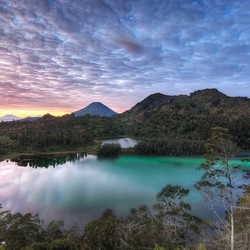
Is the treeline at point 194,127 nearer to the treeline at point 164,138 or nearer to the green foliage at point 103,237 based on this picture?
the treeline at point 164,138

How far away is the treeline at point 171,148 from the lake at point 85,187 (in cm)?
1411

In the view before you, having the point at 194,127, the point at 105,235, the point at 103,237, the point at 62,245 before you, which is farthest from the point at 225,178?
the point at 194,127

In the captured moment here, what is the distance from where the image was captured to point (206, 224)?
26.3m

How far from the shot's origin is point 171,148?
97.7 m

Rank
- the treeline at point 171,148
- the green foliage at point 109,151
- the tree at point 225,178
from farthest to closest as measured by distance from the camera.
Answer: the green foliage at point 109,151
the treeline at point 171,148
the tree at point 225,178

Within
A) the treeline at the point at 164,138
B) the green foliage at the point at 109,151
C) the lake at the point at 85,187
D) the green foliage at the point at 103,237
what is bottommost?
the lake at the point at 85,187

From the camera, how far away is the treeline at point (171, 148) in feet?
310

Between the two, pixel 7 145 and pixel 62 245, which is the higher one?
pixel 7 145

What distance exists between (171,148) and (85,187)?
5589 centimetres

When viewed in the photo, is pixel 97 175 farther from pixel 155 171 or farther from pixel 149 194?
pixel 149 194

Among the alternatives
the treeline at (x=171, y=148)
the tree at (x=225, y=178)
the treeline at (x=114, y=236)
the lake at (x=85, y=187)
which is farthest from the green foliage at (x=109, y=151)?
the treeline at (x=114, y=236)

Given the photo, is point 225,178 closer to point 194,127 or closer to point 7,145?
point 7,145

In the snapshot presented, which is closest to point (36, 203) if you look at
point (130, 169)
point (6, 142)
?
point (130, 169)

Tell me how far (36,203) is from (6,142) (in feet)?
276
